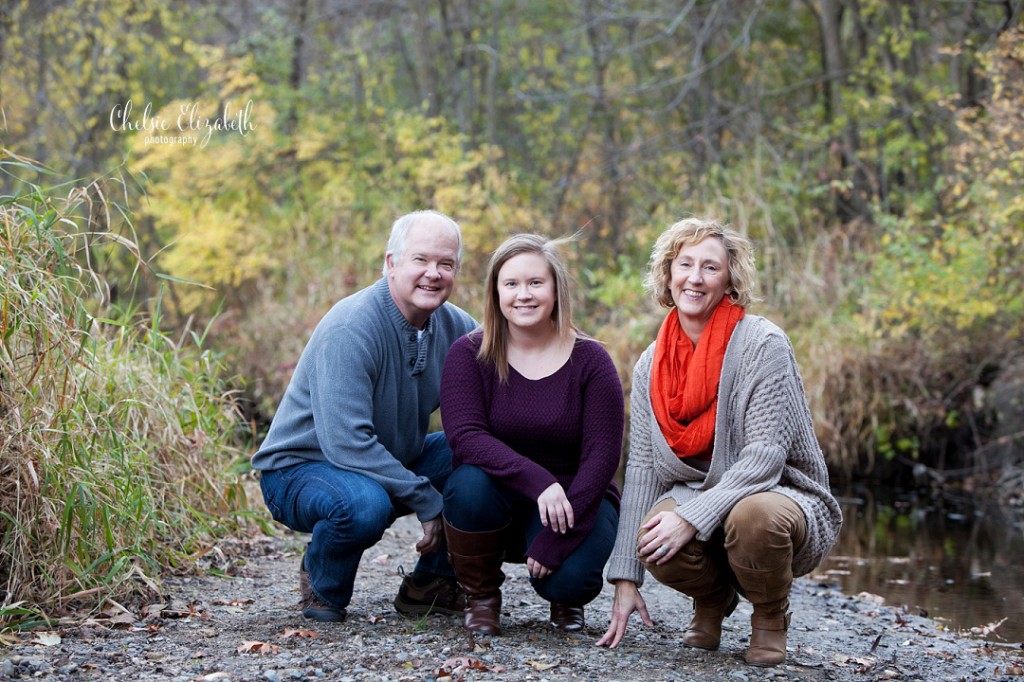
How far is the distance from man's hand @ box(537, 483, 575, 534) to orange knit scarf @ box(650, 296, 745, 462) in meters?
0.39

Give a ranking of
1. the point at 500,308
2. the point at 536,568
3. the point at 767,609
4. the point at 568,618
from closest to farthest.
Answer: the point at 767,609 < the point at 536,568 < the point at 500,308 < the point at 568,618

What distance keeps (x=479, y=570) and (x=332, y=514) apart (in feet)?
1.67

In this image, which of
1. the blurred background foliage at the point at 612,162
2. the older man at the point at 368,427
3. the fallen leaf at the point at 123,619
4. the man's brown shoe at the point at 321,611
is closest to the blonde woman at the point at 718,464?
the older man at the point at 368,427

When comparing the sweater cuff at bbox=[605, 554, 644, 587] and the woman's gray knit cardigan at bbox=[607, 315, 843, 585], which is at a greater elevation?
the woman's gray knit cardigan at bbox=[607, 315, 843, 585]

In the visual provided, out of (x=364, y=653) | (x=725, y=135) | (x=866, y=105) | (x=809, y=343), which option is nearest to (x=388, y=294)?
(x=364, y=653)

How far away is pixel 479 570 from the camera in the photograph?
11.5 ft

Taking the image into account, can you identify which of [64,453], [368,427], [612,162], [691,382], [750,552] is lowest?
[750,552]

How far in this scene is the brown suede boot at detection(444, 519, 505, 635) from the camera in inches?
137

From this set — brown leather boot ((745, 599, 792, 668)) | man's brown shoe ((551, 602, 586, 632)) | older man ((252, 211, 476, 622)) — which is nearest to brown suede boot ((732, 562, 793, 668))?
brown leather boot ((745, 599, 792, 668))

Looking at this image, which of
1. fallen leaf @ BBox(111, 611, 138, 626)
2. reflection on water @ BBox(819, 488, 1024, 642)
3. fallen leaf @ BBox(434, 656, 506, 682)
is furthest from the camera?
reflection on water @ BBox(819, 488, 1024, 642)

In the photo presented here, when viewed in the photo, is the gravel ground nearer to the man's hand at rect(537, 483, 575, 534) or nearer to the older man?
the older man

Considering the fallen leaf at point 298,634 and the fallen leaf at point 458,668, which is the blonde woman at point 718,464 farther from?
the fallen leaf at point 298,634

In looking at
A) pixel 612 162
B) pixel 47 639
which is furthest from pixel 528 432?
pixel 612 162

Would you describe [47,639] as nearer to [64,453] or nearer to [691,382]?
[64,453]
